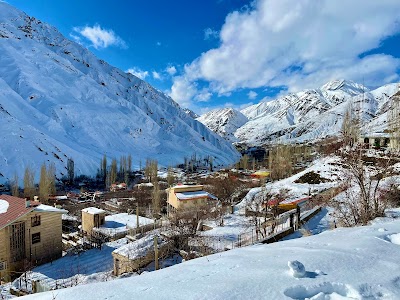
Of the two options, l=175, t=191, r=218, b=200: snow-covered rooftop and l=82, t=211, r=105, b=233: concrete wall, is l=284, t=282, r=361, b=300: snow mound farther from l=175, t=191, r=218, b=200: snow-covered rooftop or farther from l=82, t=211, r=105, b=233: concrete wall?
l=175, t=191, r=218, b=200: snow-covered rooftop

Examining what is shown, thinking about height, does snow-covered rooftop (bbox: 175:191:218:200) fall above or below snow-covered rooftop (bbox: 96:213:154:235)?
above

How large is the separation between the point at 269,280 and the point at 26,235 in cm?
1860

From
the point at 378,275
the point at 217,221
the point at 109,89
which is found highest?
the point at 109,89

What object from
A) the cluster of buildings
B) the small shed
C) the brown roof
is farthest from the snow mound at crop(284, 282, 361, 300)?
the small shed

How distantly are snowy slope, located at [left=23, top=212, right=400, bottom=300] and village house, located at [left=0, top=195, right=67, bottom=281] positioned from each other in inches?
629

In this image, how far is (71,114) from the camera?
110000 mm

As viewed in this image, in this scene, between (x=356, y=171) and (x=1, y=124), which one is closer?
(x=356, y=171)

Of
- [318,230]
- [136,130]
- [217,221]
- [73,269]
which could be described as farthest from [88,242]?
[136,130]

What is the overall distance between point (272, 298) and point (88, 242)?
66.9 feet

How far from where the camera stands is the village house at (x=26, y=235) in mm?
16781

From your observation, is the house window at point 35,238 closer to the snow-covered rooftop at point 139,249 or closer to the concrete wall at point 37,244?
the concrete wall at point 37,244

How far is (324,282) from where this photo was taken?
3.37m

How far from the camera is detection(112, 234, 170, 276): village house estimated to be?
40.3ft

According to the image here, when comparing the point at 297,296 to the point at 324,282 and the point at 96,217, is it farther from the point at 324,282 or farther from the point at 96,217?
the point at 96,217
